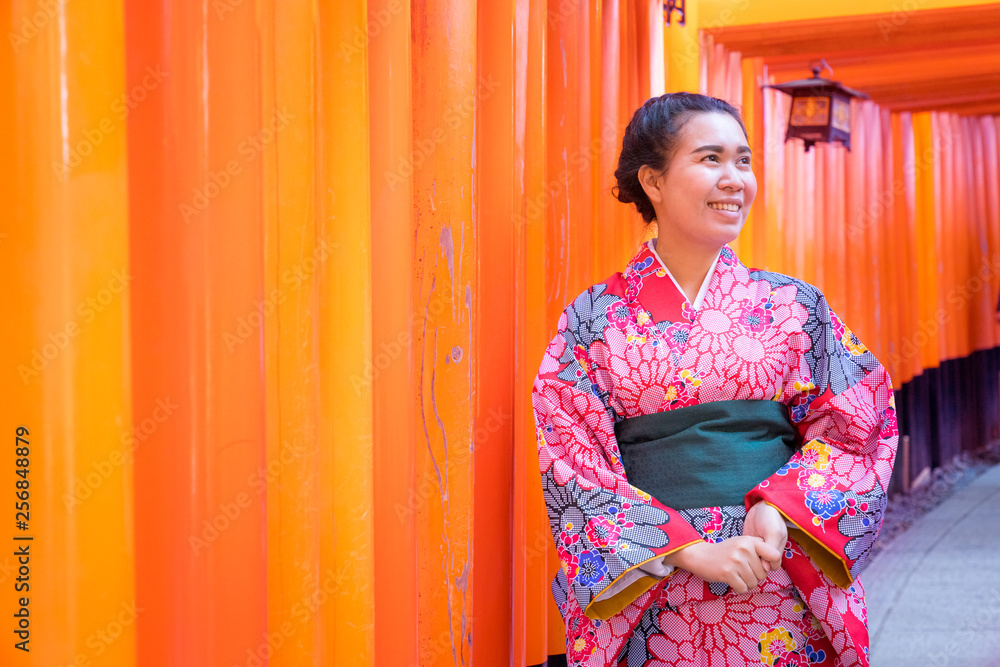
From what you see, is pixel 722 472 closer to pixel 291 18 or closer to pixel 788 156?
pixel 291 18

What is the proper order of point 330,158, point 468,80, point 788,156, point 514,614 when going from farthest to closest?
1. point 788,156
2. point 514,614
3. point 468,80
4. point 330,158

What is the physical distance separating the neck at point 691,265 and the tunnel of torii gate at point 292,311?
445 millimetres

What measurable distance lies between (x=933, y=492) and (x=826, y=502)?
21.6 ft

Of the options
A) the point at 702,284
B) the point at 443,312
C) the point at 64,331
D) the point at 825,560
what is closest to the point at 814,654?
the point at 825,560

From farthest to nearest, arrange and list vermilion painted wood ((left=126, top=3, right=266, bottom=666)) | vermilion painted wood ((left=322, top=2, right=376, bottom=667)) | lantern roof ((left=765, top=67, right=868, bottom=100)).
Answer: lantern roof ((left=765, top=67, right=868, bottom=100)), vermilion painted wood ((left=322, top=2, right=376, bottom=667)), vermilion painted wood ((left=126, top=3, right=266, bottom=666))

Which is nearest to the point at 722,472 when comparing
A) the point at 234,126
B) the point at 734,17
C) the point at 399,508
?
the point at 399,508

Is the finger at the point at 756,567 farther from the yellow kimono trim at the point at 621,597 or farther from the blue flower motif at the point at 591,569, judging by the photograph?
the blue flower motif at the point at 591,569

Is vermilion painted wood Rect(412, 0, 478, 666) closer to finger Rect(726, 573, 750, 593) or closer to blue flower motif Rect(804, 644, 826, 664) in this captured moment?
Result: finger Rect(726, 573, 750, 593)

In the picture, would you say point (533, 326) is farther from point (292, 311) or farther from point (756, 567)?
point (292, 311)

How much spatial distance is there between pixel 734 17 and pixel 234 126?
3.57 metres

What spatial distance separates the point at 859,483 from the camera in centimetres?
184

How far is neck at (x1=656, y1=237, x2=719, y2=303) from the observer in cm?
200

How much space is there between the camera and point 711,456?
5.99ft

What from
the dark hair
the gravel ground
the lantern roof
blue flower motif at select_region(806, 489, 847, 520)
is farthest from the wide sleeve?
the gravel ground
